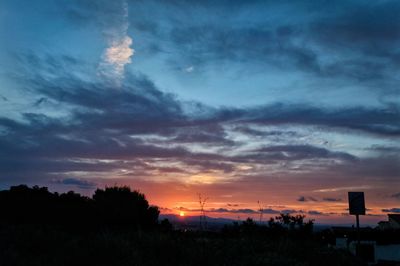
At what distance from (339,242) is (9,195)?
1379 inches

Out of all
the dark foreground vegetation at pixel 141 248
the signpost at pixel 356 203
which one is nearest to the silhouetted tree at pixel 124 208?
the dark foreground vegetation at pixel 141 248

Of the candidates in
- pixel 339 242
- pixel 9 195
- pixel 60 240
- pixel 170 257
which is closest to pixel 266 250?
pixel 170 257

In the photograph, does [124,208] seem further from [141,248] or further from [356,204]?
[141,248]

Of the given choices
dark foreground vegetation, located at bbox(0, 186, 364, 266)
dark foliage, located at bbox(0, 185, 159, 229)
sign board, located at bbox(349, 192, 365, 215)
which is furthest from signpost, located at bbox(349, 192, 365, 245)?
dark foliage, located at bbox(0, 185, 159, 229)

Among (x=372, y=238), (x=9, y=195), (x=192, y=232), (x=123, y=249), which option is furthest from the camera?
(x=372, y=238)

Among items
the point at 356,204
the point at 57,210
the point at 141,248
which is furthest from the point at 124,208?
the point at 141,248

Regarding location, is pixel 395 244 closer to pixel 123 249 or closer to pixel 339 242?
pixel 339 242

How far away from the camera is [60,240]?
40.1ft

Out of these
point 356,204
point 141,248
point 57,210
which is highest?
point 356,204

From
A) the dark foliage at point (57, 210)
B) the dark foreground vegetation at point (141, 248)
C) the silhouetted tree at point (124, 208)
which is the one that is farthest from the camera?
the silhouetted tree at point (124, 208)

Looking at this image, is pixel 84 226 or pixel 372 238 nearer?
pixel 84 226

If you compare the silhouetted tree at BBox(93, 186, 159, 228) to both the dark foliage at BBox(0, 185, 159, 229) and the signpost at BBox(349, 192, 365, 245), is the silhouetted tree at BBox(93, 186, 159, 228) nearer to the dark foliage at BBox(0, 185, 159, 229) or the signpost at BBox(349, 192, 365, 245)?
the dark foliage at BBox(0, 185, 159, 229)

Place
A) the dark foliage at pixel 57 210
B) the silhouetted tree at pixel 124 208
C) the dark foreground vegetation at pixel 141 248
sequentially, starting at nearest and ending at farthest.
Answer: the dark foreground vegetation at pixel 141 248 < the dark foliage at pixel 57 210 < the silhouetted tree at pixel 124 208

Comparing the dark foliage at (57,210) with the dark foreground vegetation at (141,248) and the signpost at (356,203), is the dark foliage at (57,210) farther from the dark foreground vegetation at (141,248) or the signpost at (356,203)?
the signpost at (356,203)
